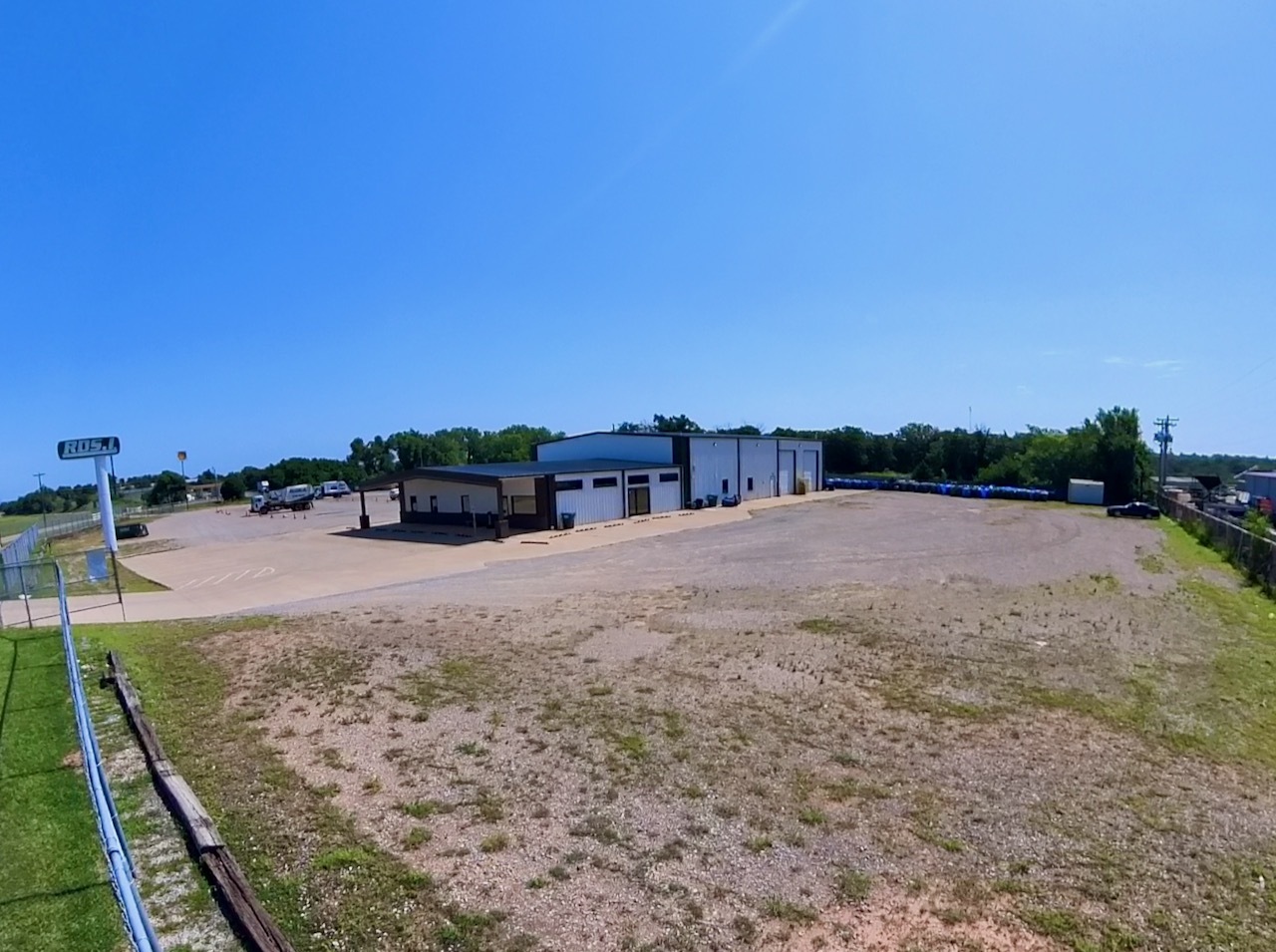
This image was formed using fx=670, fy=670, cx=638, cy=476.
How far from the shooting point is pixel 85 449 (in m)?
19.0

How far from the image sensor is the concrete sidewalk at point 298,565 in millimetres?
18031

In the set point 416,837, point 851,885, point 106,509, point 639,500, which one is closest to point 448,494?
point 639,500

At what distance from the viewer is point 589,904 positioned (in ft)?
16.8

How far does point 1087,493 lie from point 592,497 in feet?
124

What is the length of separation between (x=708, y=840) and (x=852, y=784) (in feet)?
6.31

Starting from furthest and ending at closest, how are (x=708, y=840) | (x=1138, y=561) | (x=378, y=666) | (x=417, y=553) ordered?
(x=417, y=553) → (x=1138, y=561) → (x=378, y=666) → (x=708, y=840)

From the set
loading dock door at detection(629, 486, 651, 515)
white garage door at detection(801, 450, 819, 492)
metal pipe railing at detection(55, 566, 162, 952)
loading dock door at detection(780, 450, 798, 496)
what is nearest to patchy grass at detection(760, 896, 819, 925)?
metal pipe railing at detection(55, 566, 162, 952)

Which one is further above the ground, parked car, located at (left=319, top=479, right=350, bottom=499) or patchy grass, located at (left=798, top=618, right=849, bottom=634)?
parked car, located at (left=319, top=479, right=350, bottom=499)

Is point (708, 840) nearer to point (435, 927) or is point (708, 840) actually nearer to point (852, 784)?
point (852, 784)

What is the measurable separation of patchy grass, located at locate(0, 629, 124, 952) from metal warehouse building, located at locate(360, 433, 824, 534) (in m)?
22.0

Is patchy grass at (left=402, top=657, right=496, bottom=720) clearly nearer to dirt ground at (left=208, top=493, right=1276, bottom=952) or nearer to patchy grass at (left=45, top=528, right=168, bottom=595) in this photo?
dirt ground at (left=208, top=493, right=1276, bottom=952)

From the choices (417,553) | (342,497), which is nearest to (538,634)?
(417,553)

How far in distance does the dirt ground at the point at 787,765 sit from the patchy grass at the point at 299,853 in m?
0.25

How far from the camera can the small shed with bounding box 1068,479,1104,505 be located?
49.0 metres
